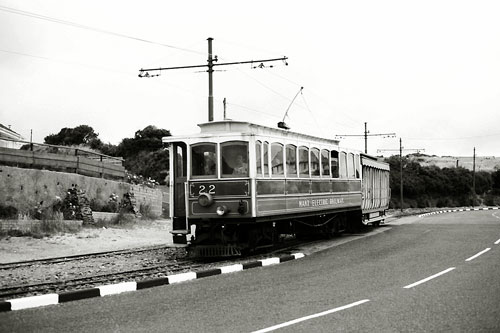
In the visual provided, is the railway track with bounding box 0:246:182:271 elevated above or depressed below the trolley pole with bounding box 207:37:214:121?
below

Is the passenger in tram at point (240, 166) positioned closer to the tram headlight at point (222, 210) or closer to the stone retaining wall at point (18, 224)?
the tram headlight at point (222, 210)

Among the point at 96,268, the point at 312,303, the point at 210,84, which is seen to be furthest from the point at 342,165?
the point at 312,303

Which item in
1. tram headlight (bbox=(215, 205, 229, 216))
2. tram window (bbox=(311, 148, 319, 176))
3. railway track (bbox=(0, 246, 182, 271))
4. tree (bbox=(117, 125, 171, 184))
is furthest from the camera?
tree (bbox=(117, 125, 171, 184))

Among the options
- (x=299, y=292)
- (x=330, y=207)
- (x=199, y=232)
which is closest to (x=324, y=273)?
(x=299, y=292)

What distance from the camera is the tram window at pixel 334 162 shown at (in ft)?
65.9

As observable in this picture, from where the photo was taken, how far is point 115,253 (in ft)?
53.0

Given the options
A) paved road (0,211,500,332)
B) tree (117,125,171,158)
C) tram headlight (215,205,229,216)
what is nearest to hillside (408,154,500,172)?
tree (117,125,171,158)

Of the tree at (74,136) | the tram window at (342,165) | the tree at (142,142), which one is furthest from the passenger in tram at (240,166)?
the tree at (74,136)

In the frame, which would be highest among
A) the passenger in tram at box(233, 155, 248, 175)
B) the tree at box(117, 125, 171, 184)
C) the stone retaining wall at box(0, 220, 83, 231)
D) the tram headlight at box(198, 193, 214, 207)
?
the tree at box(117, 125, 171, 184)

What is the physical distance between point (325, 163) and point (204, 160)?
556cm

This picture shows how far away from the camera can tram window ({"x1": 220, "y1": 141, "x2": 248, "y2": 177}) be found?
48.9ft

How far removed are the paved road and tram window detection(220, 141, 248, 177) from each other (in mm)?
2814

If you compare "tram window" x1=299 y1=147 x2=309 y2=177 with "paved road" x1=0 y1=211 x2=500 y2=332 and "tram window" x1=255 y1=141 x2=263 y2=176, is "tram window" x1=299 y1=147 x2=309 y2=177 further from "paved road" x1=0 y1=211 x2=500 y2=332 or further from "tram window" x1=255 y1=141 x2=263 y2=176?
"paved road" x1=0 y1=211 x2=500 y2=332

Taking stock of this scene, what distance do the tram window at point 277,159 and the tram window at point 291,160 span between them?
1.20ft
